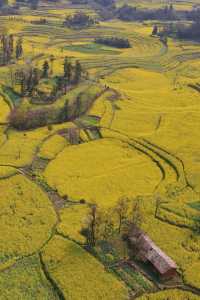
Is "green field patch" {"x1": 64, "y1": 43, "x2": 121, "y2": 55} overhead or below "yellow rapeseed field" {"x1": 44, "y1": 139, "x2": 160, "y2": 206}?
overhead

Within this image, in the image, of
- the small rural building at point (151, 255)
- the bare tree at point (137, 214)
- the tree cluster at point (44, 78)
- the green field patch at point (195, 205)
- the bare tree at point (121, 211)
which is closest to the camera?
the small rural building at point (151, 255)

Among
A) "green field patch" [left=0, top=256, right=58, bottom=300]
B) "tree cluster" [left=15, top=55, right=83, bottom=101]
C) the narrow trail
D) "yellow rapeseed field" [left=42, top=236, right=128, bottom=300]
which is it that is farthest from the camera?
"tree cluster" [left=15, top=55, right=83, bottom=101]

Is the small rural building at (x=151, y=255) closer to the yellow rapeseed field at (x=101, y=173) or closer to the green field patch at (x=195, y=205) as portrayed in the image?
the yellow rapeseed field at (x=101, y=173)

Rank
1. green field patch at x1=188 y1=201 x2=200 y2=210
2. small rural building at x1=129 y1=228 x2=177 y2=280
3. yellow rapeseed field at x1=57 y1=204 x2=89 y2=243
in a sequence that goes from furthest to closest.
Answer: green field patch at x1=188 y1=201 x2=200 y2=210 < yellow rapeseed field at x1=57 y1=204 x2=89 y2=243 < small rural building at x1=129 y1=228 x2=177 y2=280

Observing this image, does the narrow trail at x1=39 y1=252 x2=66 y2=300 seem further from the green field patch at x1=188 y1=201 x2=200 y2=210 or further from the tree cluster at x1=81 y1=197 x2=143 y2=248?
the green field patch at x1=188 y1=201 x2=200 y2=210

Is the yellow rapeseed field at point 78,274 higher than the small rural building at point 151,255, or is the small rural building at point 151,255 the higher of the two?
the small rural building at point 151,255

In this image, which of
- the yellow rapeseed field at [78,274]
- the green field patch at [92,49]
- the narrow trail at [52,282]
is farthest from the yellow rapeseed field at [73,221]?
the green field patch at [92,49]

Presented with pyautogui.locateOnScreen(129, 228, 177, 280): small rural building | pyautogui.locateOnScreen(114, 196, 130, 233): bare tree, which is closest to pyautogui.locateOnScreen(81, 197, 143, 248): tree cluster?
pyautogui.locateOnScreen(114, 196, 130, 233): bare tree
